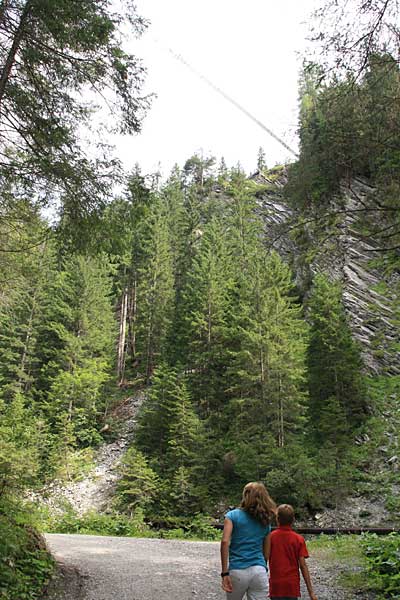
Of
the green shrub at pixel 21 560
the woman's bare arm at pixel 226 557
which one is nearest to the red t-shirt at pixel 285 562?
the woman's bare arm at pixel 226 557

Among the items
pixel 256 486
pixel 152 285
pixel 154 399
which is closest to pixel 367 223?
pixel 256 486

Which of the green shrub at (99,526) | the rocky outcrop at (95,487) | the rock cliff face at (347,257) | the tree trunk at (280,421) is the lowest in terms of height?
the green shrub at (99,526)

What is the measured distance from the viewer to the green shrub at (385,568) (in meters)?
5.28

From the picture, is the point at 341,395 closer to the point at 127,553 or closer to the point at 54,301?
the point at 127,553

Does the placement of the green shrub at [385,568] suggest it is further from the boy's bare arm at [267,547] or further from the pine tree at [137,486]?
the pine tree at [137,486]

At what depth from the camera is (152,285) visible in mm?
35500

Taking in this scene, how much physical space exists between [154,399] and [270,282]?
333 inches

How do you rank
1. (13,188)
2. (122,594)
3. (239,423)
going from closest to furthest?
(122,594), (13,188), (239,423)

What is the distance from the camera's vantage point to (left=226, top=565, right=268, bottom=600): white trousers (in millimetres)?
3240

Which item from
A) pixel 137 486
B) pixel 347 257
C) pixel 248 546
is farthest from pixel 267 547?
pixel 137 486

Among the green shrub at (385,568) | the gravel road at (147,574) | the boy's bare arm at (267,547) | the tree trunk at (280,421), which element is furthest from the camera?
the tree trunk at (280,421)

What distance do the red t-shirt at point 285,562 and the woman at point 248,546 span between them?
0.95 feet

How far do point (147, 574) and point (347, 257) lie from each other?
48.8 feet

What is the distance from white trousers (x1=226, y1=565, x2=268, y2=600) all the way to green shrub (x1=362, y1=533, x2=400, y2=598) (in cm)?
266
